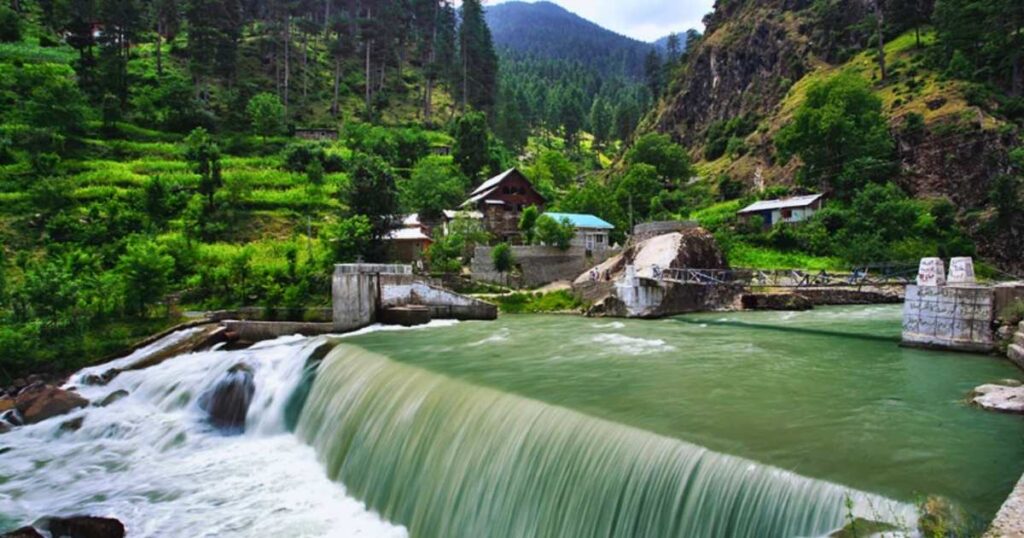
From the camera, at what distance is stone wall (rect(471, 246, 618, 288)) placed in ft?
132

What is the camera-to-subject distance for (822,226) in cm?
5184

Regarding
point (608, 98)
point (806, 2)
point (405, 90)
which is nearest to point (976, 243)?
point (806, 2)

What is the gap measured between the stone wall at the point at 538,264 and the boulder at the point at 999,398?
98.4 ft

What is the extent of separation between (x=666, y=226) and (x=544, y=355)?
1043 inches

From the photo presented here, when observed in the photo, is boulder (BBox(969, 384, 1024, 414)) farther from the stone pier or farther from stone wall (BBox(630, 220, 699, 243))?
stone wall (BBox(630, 220, 699, 243))

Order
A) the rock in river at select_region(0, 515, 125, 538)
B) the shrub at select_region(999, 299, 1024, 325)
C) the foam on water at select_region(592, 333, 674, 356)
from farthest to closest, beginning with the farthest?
the foam on water at select_region(592, 333, 674, 356)
the shrub at select_region(999, 299, 1024, 325)
the rock in river at select_region(0, 515, 125, 538)

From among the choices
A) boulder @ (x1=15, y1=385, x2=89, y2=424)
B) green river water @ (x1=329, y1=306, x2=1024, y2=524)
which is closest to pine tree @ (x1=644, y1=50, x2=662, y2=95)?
green river water @ (x1=329, y1=306, x2=1024, y2=524)

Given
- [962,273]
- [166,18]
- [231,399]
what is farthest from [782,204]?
[166,18]

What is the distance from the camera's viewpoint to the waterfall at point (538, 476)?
759 centimetres

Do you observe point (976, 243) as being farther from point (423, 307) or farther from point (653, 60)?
point (653, 60)

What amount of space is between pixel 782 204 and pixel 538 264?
31.2m

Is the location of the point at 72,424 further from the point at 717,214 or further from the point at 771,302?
the point at 717,214

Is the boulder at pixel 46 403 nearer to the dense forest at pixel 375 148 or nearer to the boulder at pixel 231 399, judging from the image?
the dense forest at pixel 375 148

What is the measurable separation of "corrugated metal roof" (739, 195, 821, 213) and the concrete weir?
3986 cm
